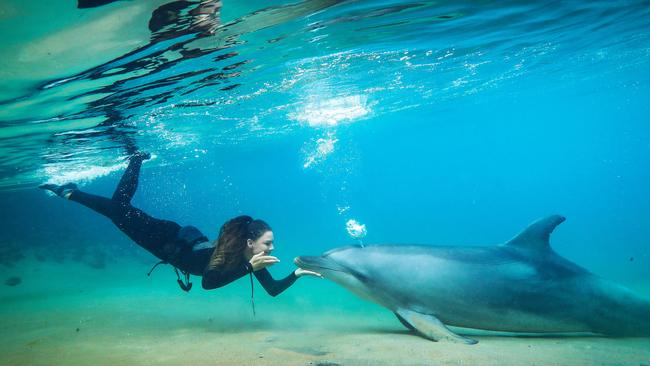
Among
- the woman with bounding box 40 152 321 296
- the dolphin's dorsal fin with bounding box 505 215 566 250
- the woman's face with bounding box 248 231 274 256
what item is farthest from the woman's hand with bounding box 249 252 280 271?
the dolphin's dorsal fin with bounding box 505 215 566 250

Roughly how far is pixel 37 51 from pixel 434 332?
30.4 ft

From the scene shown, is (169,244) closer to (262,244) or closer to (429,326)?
(262,244)

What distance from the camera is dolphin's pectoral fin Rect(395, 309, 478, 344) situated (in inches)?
221

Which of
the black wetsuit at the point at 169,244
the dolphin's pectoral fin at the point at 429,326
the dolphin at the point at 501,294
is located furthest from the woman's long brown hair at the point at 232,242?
the dolphin's pectoral fin at the point at 429,326

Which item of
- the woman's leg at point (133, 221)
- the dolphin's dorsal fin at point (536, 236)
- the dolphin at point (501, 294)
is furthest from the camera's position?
the woman's leg at point (133, 221)

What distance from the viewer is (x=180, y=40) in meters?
8.10

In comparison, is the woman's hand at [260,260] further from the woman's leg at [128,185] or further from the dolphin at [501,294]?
the woman's leg at [128,185]

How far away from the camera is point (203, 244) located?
6.93 m

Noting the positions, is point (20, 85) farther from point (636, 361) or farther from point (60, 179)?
point (60, 179)

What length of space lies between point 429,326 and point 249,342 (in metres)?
3.00

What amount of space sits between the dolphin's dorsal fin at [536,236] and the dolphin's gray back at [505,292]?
241 mm

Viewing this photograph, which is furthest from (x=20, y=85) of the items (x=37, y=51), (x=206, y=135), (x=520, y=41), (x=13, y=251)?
(x=13, y=251)

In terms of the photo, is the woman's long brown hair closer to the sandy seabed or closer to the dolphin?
the dolphin

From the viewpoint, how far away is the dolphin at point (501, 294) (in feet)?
20.4
